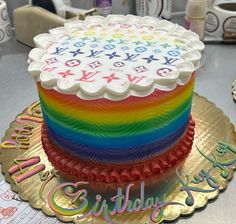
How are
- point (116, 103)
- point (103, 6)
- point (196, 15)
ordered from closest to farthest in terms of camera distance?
1. point (116, 103)
2. point (196, 15)
3. point (103, 6)

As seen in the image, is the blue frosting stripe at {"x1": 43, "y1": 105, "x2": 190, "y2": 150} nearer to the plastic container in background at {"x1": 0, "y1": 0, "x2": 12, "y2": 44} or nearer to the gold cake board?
the gold cake board

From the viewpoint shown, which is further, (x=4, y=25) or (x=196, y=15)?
(x=4, y=25)

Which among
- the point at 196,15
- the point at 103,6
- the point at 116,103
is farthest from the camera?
the point at 103,6

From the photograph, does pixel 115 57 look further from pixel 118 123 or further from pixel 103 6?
pixel 103 6

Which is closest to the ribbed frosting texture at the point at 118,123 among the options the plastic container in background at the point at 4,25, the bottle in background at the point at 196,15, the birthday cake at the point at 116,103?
the birthday cake at the point at 116,103

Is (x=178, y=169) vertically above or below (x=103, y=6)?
below

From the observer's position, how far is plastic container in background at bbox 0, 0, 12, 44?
1.09 m

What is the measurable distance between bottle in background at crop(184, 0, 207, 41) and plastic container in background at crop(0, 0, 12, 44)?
49 cm

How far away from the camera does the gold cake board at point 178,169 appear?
0.64 meters

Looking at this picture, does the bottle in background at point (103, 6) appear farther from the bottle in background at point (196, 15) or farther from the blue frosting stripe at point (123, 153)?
the blue frosting stripe at point (123, 153)

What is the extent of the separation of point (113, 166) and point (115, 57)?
190 millimetres

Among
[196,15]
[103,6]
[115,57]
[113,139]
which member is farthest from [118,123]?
[103,6]

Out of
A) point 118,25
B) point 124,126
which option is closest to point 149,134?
point 124,126

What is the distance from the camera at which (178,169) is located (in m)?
0.71
